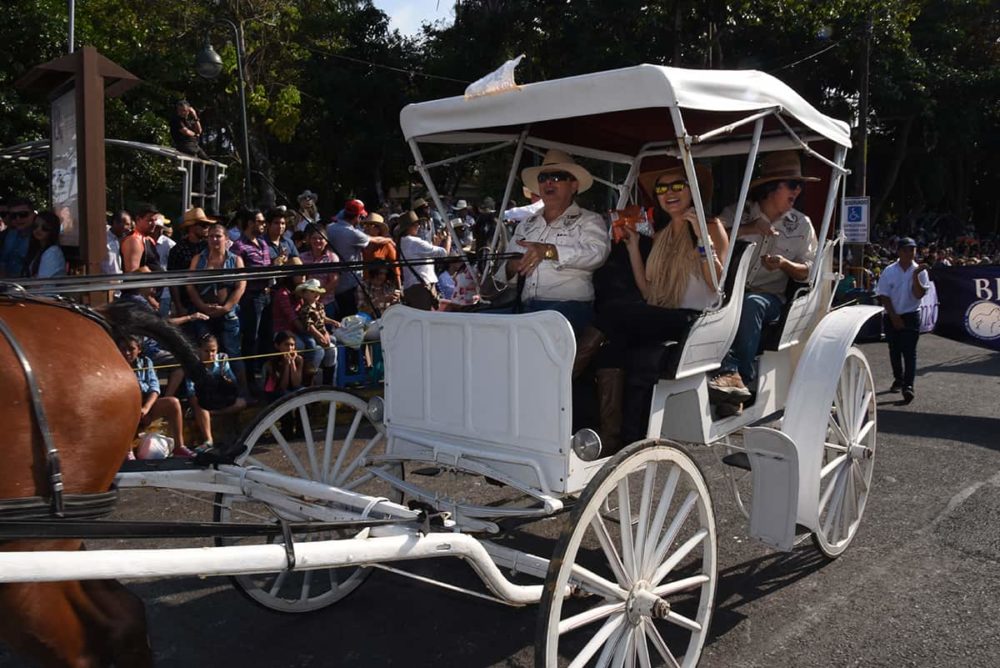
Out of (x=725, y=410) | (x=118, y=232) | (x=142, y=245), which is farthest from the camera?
(x=118, y=232)

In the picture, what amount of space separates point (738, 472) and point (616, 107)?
3871 mm

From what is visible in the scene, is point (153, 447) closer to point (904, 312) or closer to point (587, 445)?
point (587, 445)

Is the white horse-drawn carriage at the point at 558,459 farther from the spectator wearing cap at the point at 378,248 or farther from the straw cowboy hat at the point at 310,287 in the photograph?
the spectator wearing cap at the point at 378,248

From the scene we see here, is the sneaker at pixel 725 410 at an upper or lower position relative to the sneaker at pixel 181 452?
upper

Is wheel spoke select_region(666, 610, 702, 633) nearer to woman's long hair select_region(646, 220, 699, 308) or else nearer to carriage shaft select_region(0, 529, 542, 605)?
carriage shaft select_region(0, 529, 542, 605)

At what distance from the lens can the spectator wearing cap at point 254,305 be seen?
7.73 metres

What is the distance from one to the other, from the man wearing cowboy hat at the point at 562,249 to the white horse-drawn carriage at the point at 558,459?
0.39 metres

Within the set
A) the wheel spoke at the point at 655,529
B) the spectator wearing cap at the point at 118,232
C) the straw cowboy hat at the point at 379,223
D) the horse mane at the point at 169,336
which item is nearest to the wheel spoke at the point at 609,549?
the wheel spoke at the point at 655,529

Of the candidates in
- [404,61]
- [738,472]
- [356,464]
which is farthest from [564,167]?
[404,61]

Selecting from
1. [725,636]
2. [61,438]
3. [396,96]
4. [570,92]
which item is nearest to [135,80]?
[570,92]

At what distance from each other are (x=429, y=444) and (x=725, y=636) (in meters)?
1.59

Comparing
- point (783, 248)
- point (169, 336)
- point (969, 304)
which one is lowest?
point (969, 304)

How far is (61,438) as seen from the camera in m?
2.61

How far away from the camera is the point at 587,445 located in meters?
3.34
